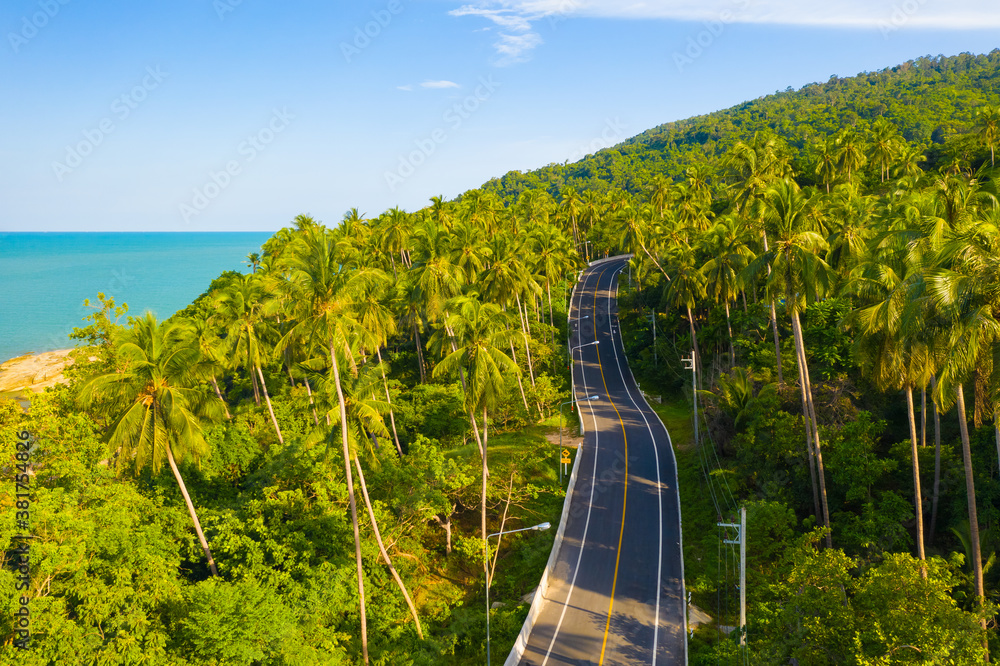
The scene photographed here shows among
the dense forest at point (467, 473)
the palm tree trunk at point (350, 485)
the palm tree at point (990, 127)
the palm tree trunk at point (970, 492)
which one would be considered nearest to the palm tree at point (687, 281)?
the dense forest at point (467, 473)

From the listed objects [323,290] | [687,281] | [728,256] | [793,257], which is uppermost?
[728,256]

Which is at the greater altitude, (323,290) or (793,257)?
(323,290)

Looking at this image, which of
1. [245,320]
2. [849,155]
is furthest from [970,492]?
[849,155]

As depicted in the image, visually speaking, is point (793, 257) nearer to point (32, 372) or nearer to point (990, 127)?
point (990, 127)

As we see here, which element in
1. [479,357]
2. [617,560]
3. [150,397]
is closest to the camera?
[150,397]

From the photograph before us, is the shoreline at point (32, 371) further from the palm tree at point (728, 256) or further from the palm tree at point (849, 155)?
the palm tree at point (849, 155)

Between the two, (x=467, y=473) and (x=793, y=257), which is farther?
(x=467, y=473)

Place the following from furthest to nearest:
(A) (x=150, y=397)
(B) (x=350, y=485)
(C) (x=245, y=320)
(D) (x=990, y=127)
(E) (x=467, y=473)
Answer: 1. (D) (x=990, y=127)
2. (C) (x=245, y=320)
3. (E) (x=467, y=473)
4. (B) (x=350, y=485)
5. (A) (x=150, y=397)
